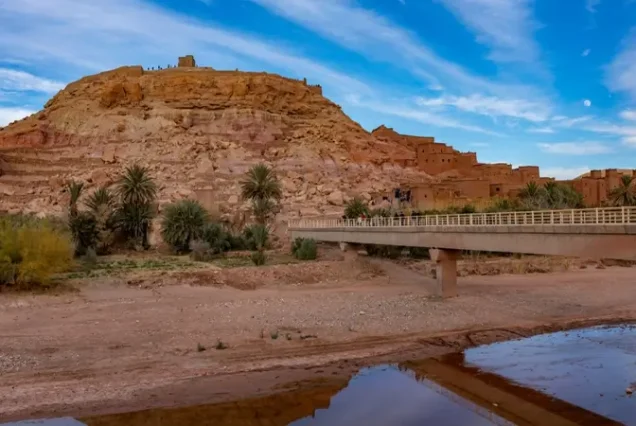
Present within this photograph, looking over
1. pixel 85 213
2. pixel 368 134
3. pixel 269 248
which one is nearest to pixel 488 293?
pixel 269 248

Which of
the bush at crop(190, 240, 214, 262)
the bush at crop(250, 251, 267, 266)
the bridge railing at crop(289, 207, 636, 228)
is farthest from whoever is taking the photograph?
the bush at crop(190, 240, 214, 262)

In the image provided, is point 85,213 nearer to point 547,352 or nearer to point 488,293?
point 488,293

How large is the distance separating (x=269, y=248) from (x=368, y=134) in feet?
133

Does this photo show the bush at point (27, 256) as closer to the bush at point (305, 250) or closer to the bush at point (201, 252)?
the bush at point (201, 252)

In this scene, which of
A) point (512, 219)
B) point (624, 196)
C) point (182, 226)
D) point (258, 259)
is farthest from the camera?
point (624, 196)

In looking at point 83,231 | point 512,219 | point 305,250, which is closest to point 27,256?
point 83,231

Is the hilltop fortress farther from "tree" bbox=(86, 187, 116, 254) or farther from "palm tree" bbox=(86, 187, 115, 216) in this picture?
"tree" bbox=(86, 187, 116, 254)

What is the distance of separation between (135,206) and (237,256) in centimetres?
918

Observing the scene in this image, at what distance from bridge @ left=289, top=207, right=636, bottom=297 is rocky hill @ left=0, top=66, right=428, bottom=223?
2968 centimetres

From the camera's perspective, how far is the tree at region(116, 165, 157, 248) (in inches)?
1715

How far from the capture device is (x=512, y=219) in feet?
83.4

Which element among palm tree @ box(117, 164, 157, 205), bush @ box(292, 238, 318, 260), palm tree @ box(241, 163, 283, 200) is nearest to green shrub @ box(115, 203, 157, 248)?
palm tree @ box(117, 164, 157, 205)

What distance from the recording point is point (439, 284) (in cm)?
2709

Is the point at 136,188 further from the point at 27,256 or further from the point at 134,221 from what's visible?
the point at 27,256
